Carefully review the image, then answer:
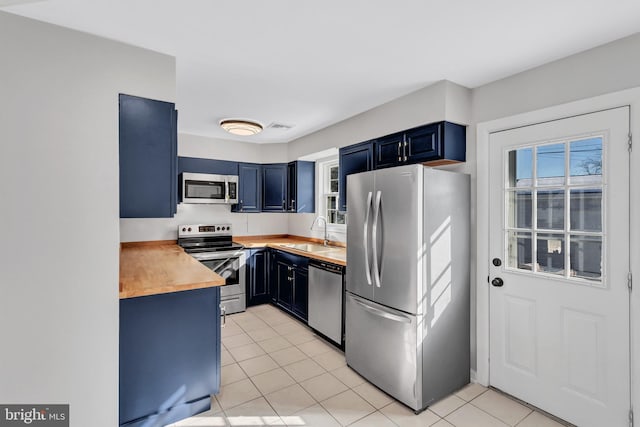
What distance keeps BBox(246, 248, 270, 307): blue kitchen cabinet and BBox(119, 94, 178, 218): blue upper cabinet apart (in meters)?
2.26

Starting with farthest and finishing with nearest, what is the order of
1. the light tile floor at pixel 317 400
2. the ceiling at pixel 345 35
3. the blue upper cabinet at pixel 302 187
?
the blue upper cabinet at pixel 302 187 → the light tile floor at pixel 317 400 → the ceiling at pixel 345 35

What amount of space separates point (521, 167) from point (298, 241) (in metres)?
3.30

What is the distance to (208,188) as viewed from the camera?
14.1 ft

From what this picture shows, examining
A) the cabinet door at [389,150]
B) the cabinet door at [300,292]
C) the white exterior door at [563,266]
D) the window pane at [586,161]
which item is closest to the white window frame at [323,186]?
the cabinet door at [300,292]

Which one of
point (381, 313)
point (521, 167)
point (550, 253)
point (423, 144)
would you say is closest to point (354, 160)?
point (423, 144)

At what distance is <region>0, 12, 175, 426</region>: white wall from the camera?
1.63 m

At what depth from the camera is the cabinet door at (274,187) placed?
4.76 metres

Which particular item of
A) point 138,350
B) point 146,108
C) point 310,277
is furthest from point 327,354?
point 146,108

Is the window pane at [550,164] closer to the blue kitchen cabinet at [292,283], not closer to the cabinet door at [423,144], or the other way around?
the cabinet door at [423,144]

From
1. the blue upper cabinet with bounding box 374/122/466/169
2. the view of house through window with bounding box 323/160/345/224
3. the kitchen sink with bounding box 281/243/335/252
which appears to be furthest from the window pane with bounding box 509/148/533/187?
the view of house through window with bounding box 323/160/345/224

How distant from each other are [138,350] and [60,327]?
0.44 metres

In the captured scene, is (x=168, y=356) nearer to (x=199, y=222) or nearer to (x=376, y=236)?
(x=376, y=236)

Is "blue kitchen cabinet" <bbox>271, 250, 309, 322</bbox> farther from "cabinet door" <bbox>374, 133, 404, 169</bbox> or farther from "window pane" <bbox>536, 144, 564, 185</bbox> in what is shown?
"window pane" <bbox>536, 144, 564, 185</bbox>

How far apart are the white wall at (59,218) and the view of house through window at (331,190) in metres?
3.02
